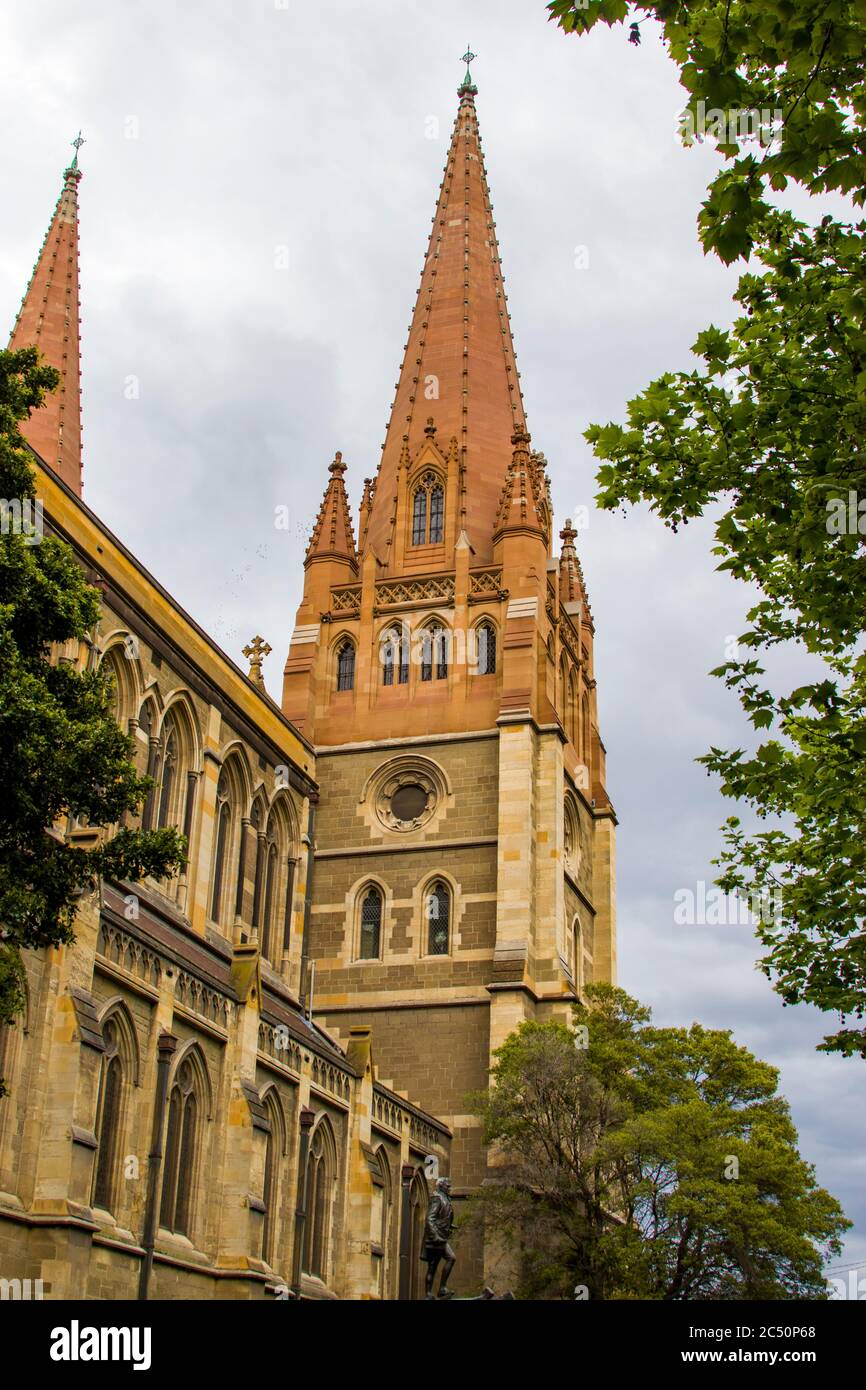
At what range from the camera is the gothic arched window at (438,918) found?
40.5m

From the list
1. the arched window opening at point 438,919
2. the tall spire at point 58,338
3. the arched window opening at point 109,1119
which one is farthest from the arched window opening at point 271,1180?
the tall spire at point 58,338

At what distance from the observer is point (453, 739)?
42469 millimetres

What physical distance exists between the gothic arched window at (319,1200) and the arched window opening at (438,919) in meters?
8.67

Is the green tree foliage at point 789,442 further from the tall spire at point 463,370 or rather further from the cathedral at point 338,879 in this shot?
the tall spire at point 463,370

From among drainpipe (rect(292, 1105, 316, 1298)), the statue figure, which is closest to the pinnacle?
drainpipe (rect(292, 1105, 316, 1298))

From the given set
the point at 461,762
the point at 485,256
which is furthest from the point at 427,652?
the point at 485,256

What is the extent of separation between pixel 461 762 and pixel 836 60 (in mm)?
32127

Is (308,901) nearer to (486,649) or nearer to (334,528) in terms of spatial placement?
(486,649)

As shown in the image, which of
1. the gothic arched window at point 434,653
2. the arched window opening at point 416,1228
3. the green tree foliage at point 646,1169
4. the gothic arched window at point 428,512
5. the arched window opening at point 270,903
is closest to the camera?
the green tree foliage at point 646,1169

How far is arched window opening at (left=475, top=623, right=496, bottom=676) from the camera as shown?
43.5m

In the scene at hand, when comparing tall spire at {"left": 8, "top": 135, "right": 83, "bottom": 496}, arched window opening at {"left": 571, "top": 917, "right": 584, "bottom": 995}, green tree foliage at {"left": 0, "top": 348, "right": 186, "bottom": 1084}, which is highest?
tall spire at {"left": 8, "top": 135, "right": 83, "bottom": 496}

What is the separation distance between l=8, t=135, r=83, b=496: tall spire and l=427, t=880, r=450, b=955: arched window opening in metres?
16.3

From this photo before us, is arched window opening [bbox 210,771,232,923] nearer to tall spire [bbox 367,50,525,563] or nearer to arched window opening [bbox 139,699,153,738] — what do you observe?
arched window opening [bbox 139,699,153,738]
